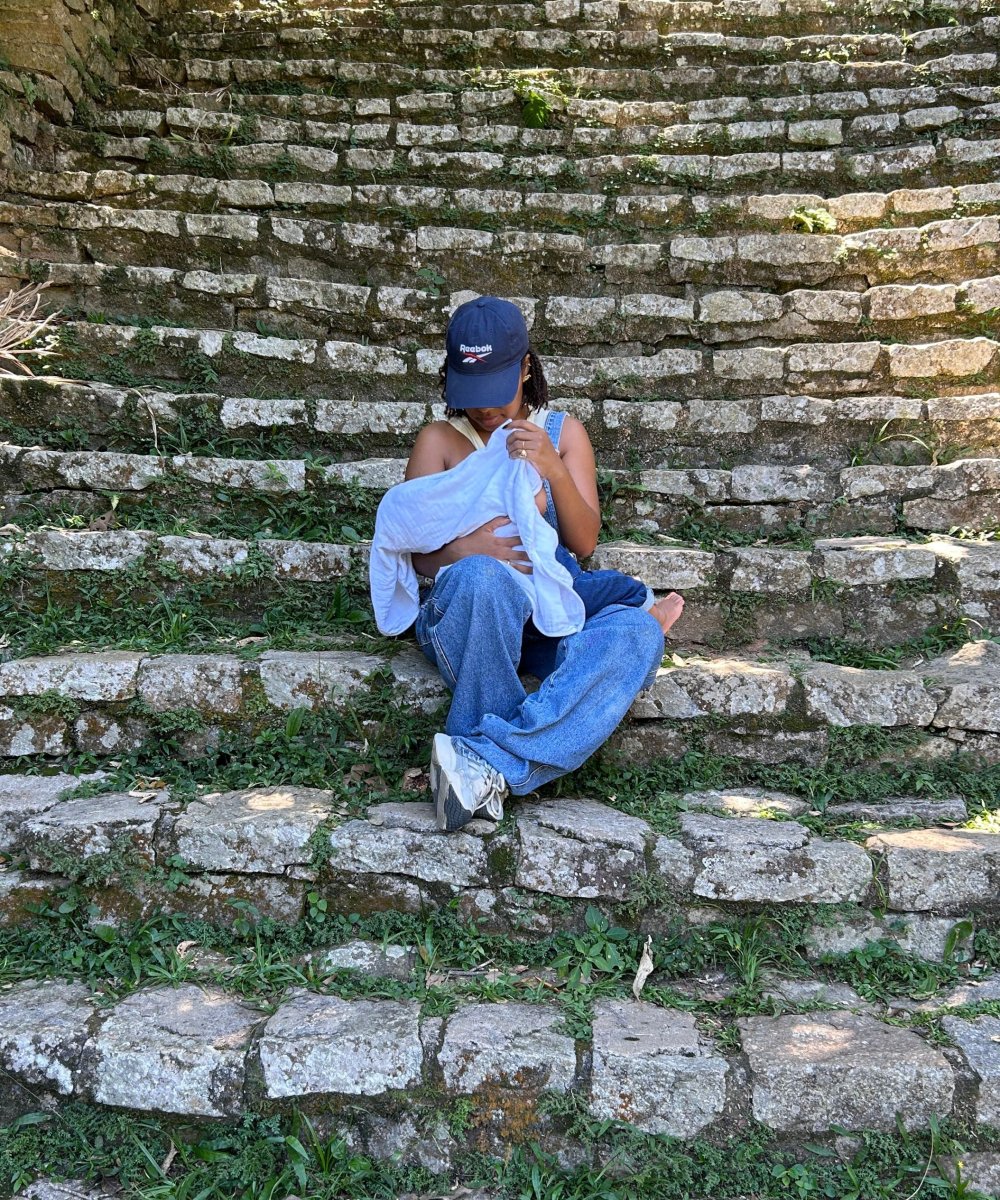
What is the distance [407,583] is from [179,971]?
117cm

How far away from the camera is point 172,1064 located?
2.04 meters

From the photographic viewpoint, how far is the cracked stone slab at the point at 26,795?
8.18ft

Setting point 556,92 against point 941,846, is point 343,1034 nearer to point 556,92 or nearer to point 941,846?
point 941,846

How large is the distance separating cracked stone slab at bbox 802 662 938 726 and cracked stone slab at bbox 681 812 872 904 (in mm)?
503

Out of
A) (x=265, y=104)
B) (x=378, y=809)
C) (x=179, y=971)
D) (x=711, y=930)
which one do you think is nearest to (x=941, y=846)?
(x=711, y=930)

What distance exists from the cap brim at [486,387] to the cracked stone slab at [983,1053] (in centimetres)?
189

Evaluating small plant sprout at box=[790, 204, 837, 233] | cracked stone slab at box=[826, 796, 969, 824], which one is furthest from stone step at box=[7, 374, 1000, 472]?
cracked stone slab at box=[826, 796, 969, 824]

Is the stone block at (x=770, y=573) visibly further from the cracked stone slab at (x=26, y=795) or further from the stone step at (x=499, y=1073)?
the cracked stone slab at (x=26, y=795)

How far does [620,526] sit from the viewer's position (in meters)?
3.66

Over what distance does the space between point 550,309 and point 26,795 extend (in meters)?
2.88

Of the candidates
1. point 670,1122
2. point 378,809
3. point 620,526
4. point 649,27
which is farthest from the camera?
point 649,27

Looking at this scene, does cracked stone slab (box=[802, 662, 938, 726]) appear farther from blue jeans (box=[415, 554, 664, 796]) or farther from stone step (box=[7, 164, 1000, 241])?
stone step (box=[7, 164, 1000, 241])

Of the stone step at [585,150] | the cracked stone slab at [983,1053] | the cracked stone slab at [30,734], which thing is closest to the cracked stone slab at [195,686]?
the cracked stone slab at [30,734]

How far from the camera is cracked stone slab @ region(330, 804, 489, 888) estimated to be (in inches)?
93.5
